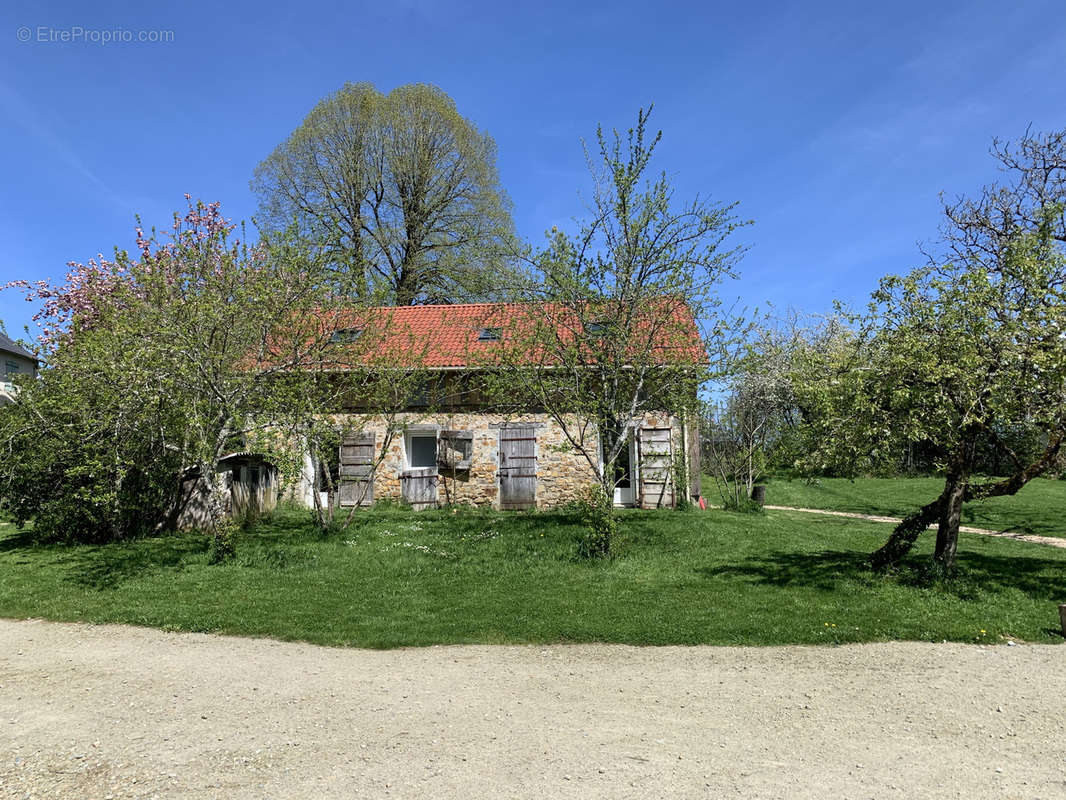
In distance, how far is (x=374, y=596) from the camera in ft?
26.8

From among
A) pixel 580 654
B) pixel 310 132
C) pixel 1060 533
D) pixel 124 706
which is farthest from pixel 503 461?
pixel 310 132

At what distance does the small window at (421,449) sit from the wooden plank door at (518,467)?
181 cm

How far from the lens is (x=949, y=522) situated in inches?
327

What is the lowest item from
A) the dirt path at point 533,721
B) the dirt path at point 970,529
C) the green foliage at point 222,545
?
the dirt path at point 533,721

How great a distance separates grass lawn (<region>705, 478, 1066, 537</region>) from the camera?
15750 mm

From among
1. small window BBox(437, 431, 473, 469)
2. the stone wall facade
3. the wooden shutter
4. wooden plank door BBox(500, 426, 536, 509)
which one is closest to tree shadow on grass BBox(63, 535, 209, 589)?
the stone wall facade

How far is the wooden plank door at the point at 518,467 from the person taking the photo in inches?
601

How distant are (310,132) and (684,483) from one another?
19900 millimetres

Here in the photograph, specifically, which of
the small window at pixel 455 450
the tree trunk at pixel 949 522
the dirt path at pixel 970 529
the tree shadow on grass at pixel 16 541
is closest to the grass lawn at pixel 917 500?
the dirt path at pixel 970 529

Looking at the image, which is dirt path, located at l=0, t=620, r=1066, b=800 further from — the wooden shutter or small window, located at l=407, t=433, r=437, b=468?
small window, located at l=407, t=433, r=437, b=468

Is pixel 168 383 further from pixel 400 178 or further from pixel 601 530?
pixel 400 178

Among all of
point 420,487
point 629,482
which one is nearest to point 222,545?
point 420,487

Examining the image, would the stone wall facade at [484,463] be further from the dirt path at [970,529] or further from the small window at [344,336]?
the dirt path at [970,529]

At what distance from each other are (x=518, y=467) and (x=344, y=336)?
5.52 metres
